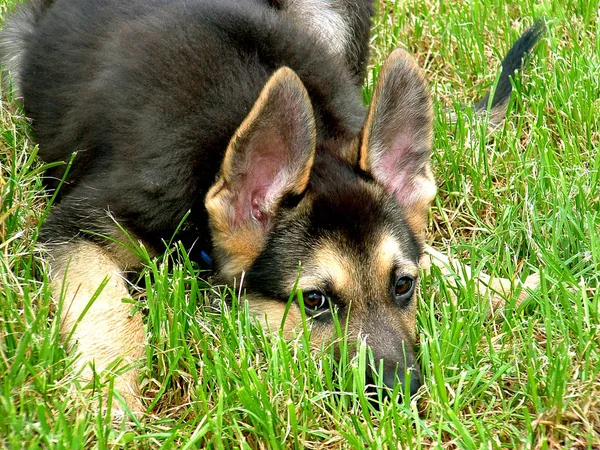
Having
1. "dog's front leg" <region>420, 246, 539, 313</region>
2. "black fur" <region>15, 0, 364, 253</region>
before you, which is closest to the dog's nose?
"dog's front leg" <region>420, 246, 539, 313</region>

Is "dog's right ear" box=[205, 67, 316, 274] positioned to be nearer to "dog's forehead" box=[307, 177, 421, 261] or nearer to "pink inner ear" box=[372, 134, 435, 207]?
"dog's forehead" box=[307, 177, 421, 261]

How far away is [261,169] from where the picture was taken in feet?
12.4

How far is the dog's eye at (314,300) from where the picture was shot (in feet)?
12.2

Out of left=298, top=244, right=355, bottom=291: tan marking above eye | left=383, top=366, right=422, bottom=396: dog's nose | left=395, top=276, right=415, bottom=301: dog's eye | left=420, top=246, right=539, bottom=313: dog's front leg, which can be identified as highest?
left=298, top=244, right=355, bottom=291: tan marking above eye

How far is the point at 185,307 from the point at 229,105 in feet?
3.35

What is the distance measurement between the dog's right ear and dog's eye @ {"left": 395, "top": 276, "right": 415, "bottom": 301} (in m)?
0.60

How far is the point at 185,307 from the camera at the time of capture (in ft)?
12.4

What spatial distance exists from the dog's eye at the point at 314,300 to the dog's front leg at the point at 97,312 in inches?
28.7

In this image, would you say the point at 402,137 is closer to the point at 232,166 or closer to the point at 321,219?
the point at 321,219

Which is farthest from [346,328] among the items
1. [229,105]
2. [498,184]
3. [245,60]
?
[498,184]

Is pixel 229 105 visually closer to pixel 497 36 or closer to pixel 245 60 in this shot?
pixel 245 60

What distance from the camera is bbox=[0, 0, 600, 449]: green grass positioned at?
3.10 m

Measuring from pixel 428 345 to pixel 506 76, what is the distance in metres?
2.64

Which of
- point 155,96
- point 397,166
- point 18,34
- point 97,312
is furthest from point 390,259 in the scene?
point 18,34
